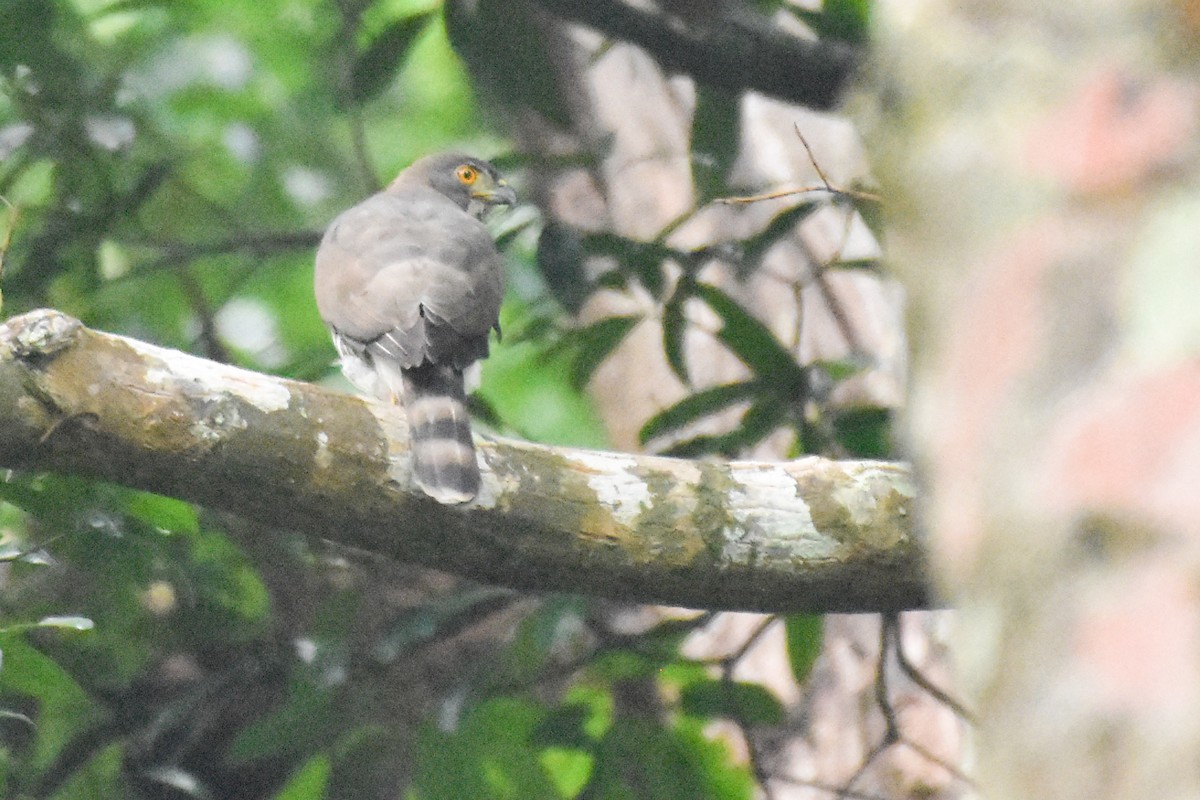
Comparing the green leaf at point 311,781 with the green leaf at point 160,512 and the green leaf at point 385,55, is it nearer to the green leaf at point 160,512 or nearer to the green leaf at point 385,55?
the green leaf at point 160,512

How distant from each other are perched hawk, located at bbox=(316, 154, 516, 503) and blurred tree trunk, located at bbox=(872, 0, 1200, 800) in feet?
6.80

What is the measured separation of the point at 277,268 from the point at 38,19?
2687 millimetres

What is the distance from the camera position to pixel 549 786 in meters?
4.00

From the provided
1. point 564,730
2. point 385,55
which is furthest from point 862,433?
point 385,55

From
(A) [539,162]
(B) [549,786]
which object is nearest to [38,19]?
(A) [539,162]

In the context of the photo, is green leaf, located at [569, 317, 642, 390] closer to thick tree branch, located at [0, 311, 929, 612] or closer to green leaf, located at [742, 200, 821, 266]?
green leaf, located at [742, 200, 821, 266]

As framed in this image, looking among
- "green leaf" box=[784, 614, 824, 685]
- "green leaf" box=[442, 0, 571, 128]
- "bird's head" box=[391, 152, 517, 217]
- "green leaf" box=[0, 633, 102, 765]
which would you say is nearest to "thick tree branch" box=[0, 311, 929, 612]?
"green leaf" box=[0, 633, 102, 765]

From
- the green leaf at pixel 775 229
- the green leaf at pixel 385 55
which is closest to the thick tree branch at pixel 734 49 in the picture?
the green leaf at pixel 775 229

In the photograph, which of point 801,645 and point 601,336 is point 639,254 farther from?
point 801,645

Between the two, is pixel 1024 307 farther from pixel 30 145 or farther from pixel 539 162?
pixel 30 145

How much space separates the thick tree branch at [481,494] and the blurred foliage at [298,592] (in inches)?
24.8

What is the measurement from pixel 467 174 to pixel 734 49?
4.79 feet

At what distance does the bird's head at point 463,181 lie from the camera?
18.9 ft

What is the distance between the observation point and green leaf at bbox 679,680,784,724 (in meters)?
4.11
